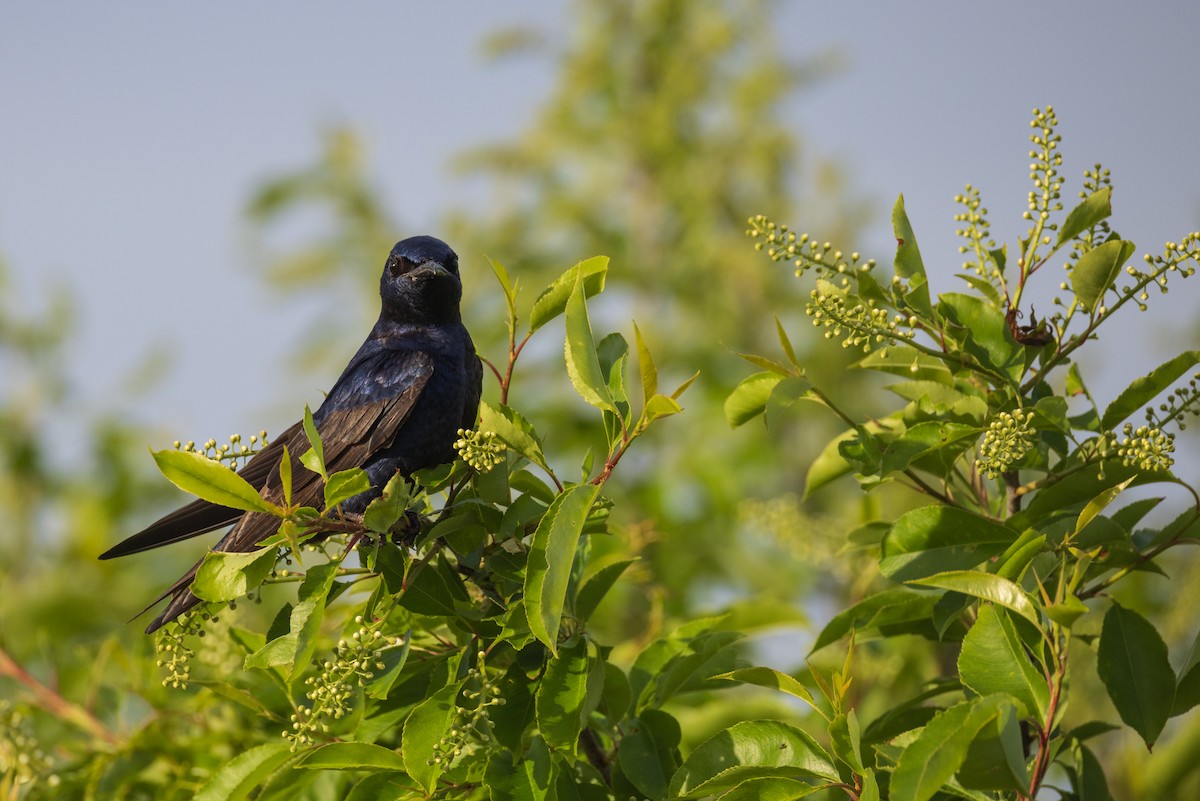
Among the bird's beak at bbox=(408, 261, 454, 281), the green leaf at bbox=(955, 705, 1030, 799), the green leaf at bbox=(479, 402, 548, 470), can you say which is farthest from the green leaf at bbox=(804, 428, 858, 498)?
the bird's beak at bbox=(408, 261, 454, 281)

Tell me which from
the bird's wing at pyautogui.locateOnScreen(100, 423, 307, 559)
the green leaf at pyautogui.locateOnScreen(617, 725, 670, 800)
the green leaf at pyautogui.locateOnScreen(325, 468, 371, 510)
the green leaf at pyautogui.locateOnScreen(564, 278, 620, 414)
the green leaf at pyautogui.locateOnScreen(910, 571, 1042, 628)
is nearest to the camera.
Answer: the green leaf at pyautogui.locateOnScreen(910, 571, 1042, 628)

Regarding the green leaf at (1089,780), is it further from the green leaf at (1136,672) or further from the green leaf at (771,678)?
the green leaf at (771,678)

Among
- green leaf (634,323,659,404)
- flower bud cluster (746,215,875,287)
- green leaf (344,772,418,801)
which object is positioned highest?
flower bud cluster (746,215,875,287)

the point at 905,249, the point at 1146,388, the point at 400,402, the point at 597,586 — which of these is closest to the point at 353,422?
the point at 400,402

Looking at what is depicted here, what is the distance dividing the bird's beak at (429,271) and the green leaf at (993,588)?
206cm

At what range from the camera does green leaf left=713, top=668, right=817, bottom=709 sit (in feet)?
6.64

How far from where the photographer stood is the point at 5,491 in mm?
7180

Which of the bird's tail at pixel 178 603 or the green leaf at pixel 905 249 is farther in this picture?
the bird's tail at pixel 178 603

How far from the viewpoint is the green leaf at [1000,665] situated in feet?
6.18

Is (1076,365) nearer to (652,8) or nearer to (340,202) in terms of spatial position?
(340,202)

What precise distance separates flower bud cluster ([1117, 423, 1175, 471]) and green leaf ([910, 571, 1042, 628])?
14.1 inches

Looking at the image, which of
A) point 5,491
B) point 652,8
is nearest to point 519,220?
point 652,8

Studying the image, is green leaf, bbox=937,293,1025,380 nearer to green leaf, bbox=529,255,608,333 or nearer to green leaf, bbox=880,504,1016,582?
green leaf, bbox=880,504,1016,582

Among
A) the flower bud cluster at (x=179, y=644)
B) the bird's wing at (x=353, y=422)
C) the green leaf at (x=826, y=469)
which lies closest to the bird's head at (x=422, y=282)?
the bird's wing at (x=353, y=422)
